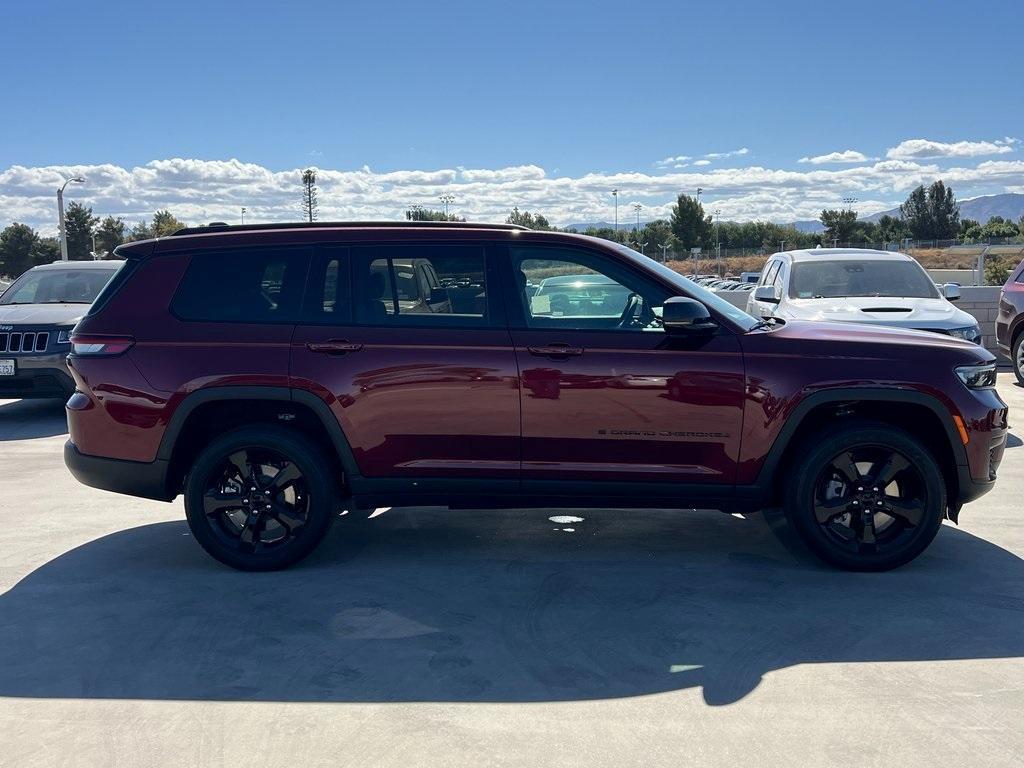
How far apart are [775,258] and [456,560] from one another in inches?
303

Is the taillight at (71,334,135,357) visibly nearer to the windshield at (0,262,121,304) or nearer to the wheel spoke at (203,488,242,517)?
the wheel spoke at (203,488,242,517)

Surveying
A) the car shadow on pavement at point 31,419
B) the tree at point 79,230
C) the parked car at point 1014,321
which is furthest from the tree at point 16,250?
the parked car at point 1014,321

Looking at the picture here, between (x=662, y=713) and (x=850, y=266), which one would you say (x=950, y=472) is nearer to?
(x=662, y=713)

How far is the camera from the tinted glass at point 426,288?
5.22 meters

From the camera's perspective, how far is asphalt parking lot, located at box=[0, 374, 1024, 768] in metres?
3.42

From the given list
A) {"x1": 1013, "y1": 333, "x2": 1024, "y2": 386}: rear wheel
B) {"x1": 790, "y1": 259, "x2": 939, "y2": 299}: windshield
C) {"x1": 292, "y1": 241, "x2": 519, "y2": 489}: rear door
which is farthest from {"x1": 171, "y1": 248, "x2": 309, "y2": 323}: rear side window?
{"x1": 1013, "y1": 333, "x2": 1024, "y2": 386}: rear wheel

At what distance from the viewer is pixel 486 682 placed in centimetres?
Result: 389

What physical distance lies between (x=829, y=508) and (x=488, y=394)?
1.94 m

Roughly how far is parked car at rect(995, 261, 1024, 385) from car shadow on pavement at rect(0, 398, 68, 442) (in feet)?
35.8

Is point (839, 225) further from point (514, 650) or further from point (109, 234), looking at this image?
point (514, 650)

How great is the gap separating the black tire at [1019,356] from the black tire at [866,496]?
798 cm

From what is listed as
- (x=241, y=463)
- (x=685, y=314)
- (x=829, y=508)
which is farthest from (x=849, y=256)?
(x=241, y=463)

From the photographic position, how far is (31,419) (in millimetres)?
11078

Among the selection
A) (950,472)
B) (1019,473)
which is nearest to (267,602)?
(950,472)
